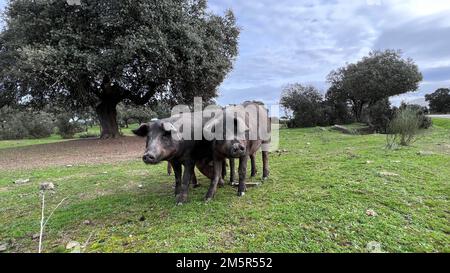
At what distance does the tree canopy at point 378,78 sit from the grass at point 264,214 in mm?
21903

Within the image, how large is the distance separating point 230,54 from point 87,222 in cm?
1838

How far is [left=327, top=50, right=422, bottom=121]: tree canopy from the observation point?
2591 centimetres

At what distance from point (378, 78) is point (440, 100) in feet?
107

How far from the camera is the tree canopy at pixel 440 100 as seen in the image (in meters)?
47.5

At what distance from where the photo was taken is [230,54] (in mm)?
20938

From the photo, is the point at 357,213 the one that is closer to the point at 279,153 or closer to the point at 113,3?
the point at 279,153

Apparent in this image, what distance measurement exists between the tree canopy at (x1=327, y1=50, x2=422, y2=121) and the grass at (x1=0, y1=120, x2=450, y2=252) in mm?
21903

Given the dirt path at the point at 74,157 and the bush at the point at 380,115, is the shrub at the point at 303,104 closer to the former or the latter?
the bush at the point at 380,115

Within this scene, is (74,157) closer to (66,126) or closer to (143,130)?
(143,130)

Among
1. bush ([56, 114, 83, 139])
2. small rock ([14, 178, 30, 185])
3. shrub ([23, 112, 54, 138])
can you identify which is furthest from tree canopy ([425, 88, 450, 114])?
shrub ([23, 112, 54, 138])

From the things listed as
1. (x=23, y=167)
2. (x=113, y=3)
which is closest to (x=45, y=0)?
(x=113, y=3)

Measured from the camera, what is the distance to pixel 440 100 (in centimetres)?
4856

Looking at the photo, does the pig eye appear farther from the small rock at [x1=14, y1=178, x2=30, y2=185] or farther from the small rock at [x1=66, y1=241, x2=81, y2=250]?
the small rock at [x1=14, y1=178, x2=30, y2=185]

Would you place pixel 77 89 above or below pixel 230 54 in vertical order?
below
